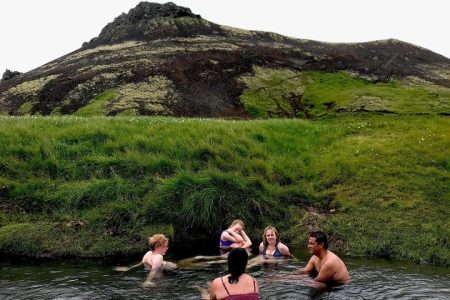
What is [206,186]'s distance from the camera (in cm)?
2117

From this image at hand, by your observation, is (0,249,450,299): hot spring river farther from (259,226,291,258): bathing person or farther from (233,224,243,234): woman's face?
(233,224,243,234): woman's face

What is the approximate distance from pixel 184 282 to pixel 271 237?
4133 millimetres

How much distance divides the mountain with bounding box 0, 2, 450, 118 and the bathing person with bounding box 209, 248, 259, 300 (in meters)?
37.6

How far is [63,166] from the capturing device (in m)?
22.8

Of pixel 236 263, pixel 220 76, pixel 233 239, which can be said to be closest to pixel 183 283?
pixel 233 239

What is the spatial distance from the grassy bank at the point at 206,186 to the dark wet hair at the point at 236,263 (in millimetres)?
9362

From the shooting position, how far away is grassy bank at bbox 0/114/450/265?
18969 mm

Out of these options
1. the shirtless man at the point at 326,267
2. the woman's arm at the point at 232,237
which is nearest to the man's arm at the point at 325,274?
the shirtless man at the point at 326,267

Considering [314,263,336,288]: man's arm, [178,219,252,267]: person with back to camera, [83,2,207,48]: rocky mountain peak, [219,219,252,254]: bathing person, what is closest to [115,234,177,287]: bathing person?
[178,219,252,267]: person with back to camera

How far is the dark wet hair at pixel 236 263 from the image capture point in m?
9.52

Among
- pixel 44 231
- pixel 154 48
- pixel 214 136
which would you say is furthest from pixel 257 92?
pixel 44 231

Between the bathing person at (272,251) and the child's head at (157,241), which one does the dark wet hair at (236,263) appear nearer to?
the child's head at (157,241)

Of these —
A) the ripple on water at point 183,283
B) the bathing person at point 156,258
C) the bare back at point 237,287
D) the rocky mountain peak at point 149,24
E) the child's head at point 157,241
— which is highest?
the rocky mountain peak at point 149,24

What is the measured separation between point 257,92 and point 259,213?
37.5m
